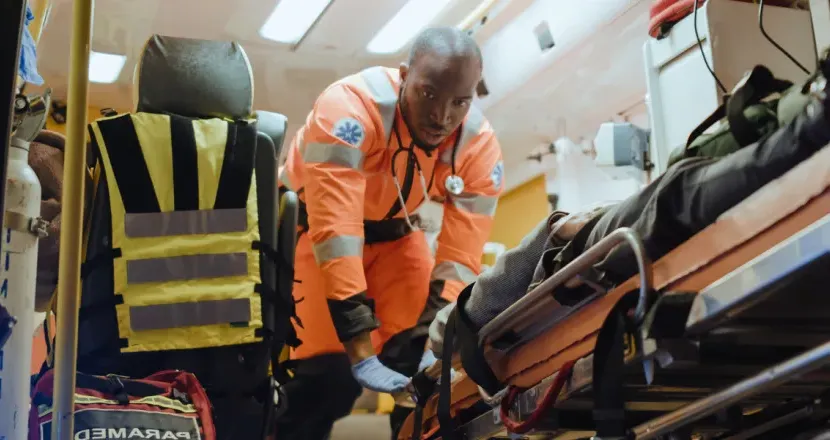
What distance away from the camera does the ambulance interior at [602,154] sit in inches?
41.6

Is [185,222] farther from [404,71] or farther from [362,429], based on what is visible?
[362,429]

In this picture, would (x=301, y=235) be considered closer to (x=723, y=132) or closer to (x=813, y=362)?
(x=723, y=132)

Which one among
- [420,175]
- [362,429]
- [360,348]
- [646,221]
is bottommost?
[362,429]

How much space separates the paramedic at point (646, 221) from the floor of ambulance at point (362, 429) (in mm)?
2175

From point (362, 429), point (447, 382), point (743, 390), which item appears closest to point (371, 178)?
point (447, 382)

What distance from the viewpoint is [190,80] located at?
7.31 ft

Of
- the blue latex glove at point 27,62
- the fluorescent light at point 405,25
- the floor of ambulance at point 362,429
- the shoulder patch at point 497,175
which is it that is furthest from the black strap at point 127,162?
the fluorescent light at point 405,25

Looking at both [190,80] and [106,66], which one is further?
[106,66]

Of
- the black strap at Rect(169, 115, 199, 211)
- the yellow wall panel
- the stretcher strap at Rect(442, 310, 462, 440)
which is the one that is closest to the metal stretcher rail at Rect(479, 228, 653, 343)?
the stretcher strap at Rect(442, 310, 462, 440)

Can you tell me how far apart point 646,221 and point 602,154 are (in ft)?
5.36

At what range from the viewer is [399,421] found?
283 centimetres

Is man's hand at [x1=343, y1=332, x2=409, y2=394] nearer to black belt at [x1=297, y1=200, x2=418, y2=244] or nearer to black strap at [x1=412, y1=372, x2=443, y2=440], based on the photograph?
black strap at [x1=412, y1=372, x2=443, y2=440]

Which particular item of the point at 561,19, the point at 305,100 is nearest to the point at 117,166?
the point at 561,19

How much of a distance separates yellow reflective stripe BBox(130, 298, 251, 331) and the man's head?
3.07ft
